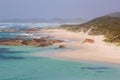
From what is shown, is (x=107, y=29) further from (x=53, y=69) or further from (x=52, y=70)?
(x=52, y=70)

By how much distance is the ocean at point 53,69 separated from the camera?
19.7m

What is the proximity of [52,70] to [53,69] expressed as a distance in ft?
1.25

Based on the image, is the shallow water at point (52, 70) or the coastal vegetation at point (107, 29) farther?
the coastal vegetation at point (107, 29)

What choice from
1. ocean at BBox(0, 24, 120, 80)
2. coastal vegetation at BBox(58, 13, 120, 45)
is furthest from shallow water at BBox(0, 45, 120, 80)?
coastal vegetation at BBox(58, 13, 120, 45)

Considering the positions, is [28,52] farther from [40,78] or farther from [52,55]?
[40,78]

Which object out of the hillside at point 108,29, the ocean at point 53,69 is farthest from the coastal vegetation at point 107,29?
the ocean at point 53,69

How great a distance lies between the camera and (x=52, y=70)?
2198 centimetres

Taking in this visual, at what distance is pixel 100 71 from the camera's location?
21141mm

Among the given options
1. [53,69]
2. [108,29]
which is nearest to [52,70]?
[53,69]

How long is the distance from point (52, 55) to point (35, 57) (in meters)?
1.65

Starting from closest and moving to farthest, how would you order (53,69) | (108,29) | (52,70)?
(52,70), (53,69), (108,29)

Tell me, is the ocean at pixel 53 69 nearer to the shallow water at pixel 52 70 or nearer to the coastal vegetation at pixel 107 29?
the shallow water at pixel 52 70

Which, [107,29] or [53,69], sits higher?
[107,29]

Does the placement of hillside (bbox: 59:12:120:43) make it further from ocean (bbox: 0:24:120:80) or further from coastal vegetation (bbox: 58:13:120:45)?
ocean (bbox: 0:24:120:80)
